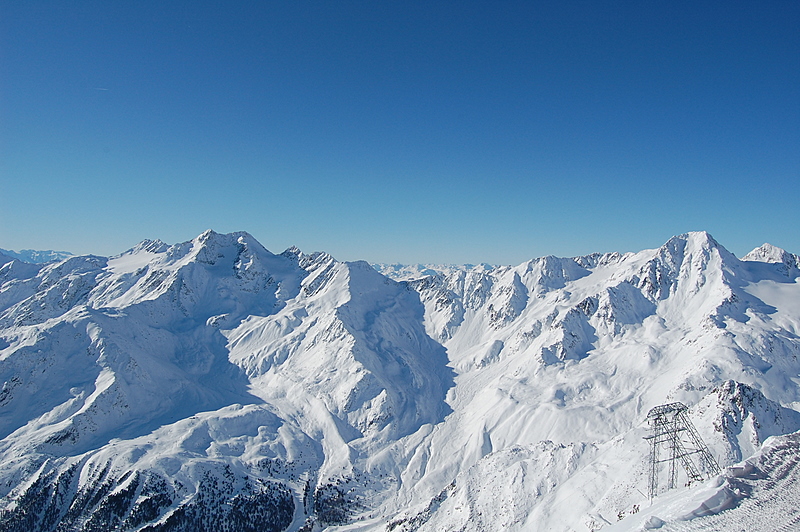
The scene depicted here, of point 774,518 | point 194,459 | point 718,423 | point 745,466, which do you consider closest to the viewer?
point 774,518

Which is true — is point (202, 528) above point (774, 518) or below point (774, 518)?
below

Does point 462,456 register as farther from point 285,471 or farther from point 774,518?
point 774,518

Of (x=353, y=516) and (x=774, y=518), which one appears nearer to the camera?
(x=774, y=518)

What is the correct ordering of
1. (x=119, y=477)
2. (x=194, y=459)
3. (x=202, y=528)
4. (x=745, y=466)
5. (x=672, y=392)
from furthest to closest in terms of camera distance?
1. (x=672, y=392)
2. (x=194, y=459)
3. (x=119, y=477)
4. (x=202, y=528)
5. (x=745, y=466)

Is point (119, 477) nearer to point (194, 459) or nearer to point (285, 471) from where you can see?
point (194, 459)

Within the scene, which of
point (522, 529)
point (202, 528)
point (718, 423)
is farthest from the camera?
point (202, 528)

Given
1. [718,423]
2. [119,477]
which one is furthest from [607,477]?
[119,477]

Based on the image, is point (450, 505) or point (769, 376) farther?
point (769, 376)

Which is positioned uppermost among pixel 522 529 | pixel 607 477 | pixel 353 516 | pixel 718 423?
pixel 718 423

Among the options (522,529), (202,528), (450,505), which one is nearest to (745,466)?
(522,529)
